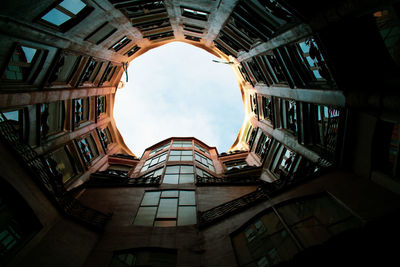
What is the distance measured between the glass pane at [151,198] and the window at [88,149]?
8862mm

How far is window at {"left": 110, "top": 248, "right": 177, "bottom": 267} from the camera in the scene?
848 cm

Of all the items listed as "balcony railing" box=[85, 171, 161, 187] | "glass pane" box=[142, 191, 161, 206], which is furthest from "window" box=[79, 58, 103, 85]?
"glass pane" box=[142, 191, 161, 206]

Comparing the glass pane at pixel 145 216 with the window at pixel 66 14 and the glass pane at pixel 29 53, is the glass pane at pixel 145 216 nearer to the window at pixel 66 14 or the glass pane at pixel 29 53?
the glass pane at pixel 29 53

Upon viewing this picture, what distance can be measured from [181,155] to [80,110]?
11139mm

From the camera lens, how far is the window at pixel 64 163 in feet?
45.5

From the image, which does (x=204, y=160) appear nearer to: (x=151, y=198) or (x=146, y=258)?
(x=151, y=198)

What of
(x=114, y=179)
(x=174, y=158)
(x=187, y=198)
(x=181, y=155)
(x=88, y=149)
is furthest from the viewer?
(x=181, y=155)

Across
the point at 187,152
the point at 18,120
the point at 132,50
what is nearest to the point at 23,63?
the point at 18,120

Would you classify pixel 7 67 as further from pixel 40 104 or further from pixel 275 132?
pixel 275 132

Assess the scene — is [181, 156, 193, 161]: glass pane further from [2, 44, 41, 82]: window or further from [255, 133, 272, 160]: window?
[2, 44, 41, 82]: window

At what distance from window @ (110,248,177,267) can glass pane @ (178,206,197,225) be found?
2.41 m

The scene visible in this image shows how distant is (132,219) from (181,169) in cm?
741

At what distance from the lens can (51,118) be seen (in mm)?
14367

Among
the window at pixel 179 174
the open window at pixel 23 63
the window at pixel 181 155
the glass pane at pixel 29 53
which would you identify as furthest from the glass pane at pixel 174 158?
the glass pane at pixel 29 53
